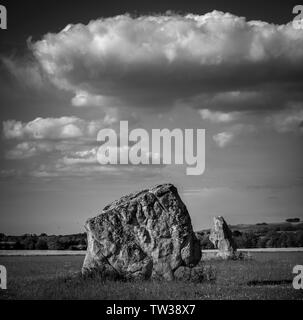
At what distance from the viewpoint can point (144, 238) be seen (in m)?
26.7

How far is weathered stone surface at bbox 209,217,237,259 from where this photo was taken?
4669cm

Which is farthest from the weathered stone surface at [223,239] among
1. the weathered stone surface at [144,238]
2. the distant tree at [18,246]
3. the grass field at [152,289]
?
the distant tree at [18,246]

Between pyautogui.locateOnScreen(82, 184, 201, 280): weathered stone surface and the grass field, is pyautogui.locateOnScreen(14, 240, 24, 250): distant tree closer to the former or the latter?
the grass field

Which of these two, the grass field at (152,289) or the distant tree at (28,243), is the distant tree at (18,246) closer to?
the distant tree at (28,243)

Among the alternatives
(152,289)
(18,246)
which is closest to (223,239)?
(18,246)

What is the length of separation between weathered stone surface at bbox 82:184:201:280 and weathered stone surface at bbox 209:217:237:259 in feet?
64.6

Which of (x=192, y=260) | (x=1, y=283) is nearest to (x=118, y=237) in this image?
(x=192, y=260)

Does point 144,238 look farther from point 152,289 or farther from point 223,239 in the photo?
point 223,239

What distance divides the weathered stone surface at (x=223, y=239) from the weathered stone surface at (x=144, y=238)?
64.6 ft

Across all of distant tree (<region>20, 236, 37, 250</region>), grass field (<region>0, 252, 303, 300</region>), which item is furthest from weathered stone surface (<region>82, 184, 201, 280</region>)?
distant tree (<region>20, 236, 37, 250</region>)

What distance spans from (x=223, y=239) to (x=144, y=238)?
2253 cm

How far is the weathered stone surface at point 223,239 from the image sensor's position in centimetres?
4669
